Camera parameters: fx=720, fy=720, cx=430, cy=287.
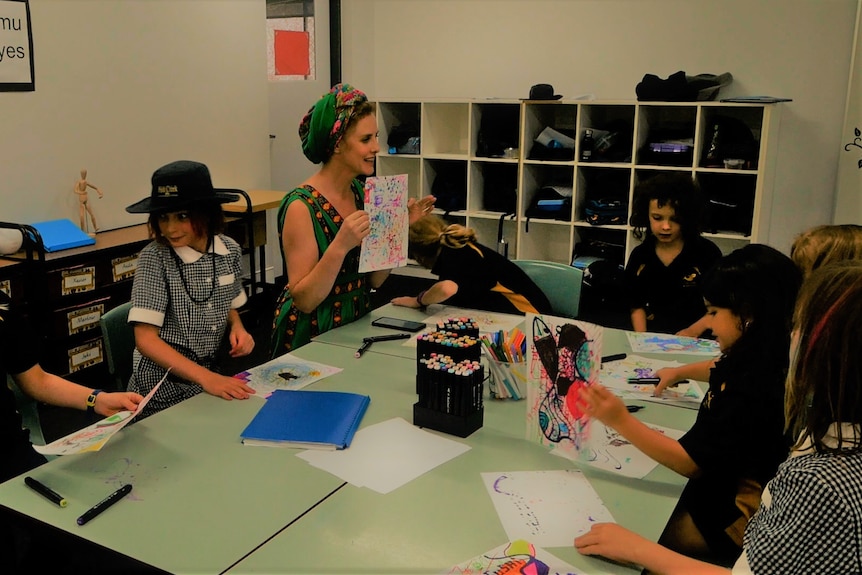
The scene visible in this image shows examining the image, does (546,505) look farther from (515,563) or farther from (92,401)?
(92,401)

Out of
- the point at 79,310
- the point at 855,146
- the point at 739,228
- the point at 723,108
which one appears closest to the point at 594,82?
the point at 723,108

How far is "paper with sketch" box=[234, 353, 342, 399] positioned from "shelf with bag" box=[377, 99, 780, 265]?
3.37m

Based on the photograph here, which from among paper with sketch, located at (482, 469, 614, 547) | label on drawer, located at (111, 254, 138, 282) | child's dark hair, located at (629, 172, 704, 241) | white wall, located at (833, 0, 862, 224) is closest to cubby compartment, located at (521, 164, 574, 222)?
white wall, located at (833, 0, 862, 224)

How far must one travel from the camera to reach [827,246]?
6.89 ft

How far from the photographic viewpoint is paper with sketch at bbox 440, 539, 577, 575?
3.79 feet

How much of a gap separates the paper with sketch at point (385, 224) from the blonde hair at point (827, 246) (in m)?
1.26

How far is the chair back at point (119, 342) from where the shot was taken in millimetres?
2172

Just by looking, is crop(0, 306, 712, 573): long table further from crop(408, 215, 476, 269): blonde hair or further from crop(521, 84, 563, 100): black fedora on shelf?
crop(521, 84, 563, 100): black fedora on shelf

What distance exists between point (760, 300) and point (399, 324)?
123 cm

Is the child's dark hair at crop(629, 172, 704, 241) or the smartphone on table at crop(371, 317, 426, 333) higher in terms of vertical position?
the child's dark hair at crop(629, 172, 704, 241)

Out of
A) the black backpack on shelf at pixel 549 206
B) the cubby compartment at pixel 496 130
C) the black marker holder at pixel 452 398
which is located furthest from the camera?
the cubby compartment at pixel 496 130

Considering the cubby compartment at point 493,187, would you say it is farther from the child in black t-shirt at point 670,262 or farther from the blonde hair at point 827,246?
the blonde hair at point 827,246

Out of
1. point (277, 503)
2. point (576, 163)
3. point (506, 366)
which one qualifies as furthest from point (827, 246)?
point (576, 163)

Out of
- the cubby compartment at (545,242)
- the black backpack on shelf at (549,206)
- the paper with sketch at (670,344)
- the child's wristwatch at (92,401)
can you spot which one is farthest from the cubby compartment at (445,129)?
the child's wristwatch at (92,401)
